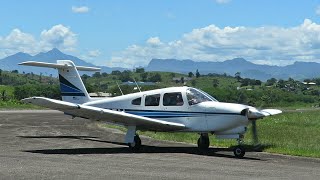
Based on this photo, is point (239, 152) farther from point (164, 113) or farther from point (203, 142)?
point (164, 113)

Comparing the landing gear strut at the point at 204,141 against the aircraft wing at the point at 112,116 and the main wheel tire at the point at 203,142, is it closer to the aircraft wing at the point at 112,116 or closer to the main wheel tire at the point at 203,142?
the main wheel tire at the point at 203,142

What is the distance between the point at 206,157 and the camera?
16.6 meters

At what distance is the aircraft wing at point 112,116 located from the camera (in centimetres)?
1773

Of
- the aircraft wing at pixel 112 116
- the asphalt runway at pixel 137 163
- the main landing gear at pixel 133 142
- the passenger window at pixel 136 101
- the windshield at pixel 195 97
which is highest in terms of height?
the windshield at pixel 195 97

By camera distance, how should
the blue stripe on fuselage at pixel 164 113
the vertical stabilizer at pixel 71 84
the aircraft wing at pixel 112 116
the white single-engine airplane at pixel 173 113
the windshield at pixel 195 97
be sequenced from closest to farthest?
the white single-engine airplane at pixel 173 113, the aircraft wing at pixel 112 116, the blue stripe on fuselage at pixel 164 113, the windshield at pixel 195 97, the vertical stabilizer at pixel 71 84

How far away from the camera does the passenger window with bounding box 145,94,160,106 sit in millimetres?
19500

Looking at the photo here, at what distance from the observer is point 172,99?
19188 millimetres

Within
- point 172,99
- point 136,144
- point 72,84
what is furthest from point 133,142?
point 72,84

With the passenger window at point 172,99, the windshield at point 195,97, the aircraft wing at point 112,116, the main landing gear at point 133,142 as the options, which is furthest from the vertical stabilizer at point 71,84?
the windshield at point 195,97

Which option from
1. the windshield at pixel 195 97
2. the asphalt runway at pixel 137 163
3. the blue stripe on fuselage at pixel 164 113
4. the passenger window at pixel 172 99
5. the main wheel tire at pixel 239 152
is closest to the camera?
the asphalt runway at pixel 137 163

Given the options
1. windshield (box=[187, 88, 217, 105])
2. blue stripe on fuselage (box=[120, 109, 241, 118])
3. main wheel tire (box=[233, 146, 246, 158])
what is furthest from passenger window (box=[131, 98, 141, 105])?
main wheel tire (box=[233, 146, 246, 158])

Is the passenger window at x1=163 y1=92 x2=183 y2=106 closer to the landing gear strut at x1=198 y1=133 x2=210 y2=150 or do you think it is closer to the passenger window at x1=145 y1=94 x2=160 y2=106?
the passenger window at x1=145 y1=94 x2=160 y2=106

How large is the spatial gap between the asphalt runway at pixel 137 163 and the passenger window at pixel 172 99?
1678 millimetres

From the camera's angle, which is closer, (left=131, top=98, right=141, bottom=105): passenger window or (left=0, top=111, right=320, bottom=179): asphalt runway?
(left=0, top=111, right=320, bottom=179): asphalt runway
